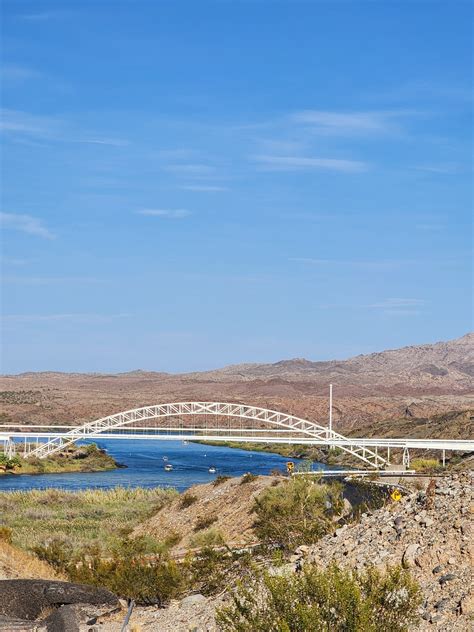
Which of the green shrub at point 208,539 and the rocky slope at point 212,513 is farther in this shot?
the rocky slope at point 212,513

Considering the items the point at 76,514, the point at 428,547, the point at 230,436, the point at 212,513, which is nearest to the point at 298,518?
the point at 428,547

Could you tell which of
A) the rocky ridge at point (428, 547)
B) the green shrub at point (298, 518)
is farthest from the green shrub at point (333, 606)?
the green shrub at point (298, 518)

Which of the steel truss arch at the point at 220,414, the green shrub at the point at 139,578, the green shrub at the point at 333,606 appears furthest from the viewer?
the steel truss arch at the point at 220,414

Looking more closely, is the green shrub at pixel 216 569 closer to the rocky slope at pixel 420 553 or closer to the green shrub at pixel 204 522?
the rocky slope at pixel 420 553

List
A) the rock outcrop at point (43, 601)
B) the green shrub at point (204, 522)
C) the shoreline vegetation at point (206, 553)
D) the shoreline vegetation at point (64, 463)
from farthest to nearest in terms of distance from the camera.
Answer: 1. the shoreline vegetation at point (64, 463)
2. the green shrub at point (204, 522)
3. the rock outcrop at point (43, 601)
4. the shoreline vegetation at point (206, 553)

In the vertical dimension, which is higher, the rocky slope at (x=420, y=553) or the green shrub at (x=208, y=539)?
the rocky slope at (x=420, y=553)

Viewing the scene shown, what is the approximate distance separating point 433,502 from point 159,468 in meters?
66.4

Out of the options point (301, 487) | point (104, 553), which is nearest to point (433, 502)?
point (301, 487)

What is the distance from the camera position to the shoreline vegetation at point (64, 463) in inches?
2980

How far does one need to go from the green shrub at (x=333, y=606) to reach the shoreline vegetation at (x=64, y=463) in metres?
67.4

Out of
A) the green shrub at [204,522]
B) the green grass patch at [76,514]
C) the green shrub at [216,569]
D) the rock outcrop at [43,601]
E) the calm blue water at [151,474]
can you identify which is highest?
the rock outcrop at [43,601]

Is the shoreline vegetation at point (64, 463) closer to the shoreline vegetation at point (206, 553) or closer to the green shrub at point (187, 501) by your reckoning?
the shoreline vegetation at point (206, 553)

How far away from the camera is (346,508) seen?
2081 centimetres

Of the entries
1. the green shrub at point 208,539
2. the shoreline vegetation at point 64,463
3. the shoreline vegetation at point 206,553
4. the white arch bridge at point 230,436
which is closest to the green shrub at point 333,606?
the shoreline vegetation at point 206,553
